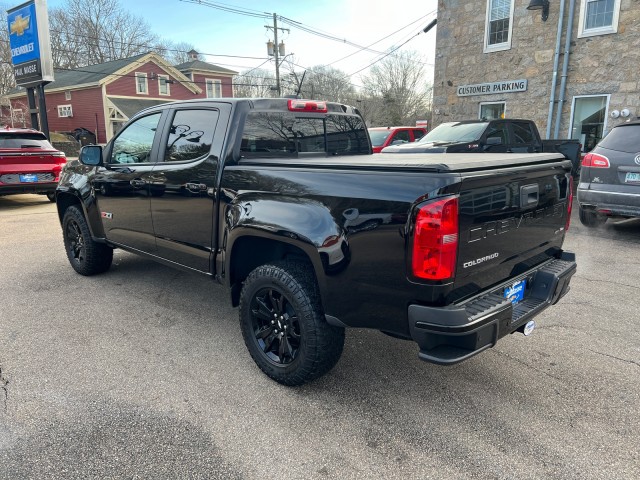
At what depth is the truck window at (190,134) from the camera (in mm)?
3504

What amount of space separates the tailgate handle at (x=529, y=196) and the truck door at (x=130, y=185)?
2.88 m

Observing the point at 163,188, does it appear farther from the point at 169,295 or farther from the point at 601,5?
the point at 601,5

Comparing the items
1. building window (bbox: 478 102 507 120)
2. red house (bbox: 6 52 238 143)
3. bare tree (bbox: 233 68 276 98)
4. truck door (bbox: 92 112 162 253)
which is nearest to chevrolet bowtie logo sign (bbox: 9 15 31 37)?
truck door (bbox: 92 112 162 253)

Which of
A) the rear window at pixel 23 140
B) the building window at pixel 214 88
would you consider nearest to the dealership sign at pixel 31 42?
the rear window at pixel 23 140

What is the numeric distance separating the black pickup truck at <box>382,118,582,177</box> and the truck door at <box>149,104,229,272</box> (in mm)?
5971

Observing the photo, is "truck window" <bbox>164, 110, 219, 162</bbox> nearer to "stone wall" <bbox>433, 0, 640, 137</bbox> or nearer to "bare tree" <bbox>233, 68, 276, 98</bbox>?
"stone wall" <bbox>433, 0, 640, 137</bbox>

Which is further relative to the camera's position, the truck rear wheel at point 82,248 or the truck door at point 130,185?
the truck rear wheel at point 82,248

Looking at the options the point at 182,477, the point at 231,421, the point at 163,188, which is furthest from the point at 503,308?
the point at 163,188

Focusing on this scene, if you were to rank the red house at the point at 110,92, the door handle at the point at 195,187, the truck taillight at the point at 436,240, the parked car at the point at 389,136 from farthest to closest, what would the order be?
the red house at the point at 110,92, the parked car at the point at 389,136, the door handle at the point at 195,187, the truck taillight at the point at 436,240

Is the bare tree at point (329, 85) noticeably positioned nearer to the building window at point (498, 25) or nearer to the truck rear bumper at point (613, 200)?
the building window at point (498, 25)

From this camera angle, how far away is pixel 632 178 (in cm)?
617

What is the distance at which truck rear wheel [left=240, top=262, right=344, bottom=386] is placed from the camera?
2.76 metres

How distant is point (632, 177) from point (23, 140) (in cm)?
1123

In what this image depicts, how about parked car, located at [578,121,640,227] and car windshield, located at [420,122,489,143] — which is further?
car windshield, located at [420,122,489,143]
